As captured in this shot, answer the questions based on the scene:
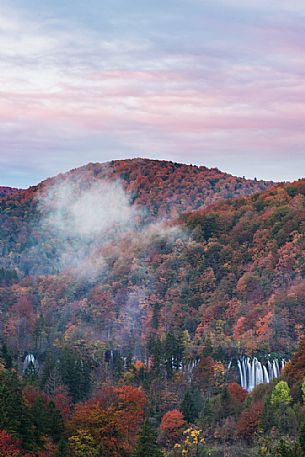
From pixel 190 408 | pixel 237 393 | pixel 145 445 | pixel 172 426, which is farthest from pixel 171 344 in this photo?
pixel 145 445

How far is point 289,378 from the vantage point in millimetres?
79875

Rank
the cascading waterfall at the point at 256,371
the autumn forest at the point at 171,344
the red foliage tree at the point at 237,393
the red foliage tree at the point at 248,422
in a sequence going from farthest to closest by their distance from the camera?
the cascading waterfall at the point at 256,371, the red foliage tree at the point at 237,393, the red foliage tree at the point at 248,422, the autumn forest at the point at 171,344

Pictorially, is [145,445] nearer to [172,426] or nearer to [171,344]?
[172,426]

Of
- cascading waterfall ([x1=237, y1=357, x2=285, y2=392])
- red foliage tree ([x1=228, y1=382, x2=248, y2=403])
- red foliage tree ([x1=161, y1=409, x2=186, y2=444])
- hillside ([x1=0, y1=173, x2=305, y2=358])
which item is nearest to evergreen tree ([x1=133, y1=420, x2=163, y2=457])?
red foliage tree ([x1=161, y1=409, x2=186, y2=444])

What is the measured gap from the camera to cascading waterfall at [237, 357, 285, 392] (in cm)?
10300

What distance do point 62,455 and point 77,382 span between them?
124 ft

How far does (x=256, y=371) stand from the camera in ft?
344

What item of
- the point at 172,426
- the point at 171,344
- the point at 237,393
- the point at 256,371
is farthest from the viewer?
the point at 171,344

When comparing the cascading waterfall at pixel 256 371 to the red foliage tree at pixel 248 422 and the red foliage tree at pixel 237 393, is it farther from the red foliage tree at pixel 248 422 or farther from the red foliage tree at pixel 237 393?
the red foliage tree at pixel 248 422

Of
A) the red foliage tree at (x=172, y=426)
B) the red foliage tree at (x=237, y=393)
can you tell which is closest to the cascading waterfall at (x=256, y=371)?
the red foliage tree at (x=237, y=393)

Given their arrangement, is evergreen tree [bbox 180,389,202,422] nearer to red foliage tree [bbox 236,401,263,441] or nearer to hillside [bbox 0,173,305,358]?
red foliage tree [bbox 236,401,263,441]

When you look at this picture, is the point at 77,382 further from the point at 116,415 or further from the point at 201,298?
the point at 201,298

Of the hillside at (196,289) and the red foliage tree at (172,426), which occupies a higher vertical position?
the hillside at (196,289)

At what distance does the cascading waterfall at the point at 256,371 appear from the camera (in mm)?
103000
